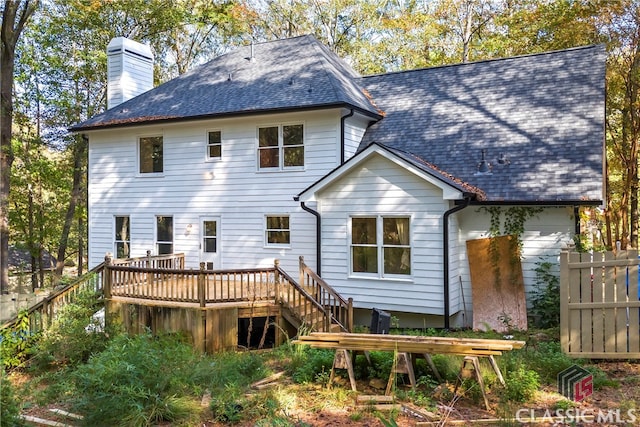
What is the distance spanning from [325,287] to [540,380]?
5348 mm

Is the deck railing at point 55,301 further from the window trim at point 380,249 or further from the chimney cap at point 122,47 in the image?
the chimney cap at point 122,47

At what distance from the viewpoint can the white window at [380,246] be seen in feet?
38.3

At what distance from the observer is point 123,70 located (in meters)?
18.3

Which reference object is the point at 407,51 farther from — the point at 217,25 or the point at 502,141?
the point at 502,141

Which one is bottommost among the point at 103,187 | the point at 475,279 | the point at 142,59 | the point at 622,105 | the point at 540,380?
the point at 540,380

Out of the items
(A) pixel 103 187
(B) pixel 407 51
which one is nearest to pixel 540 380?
(A) pixel 103 187

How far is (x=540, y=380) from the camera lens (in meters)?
6.65

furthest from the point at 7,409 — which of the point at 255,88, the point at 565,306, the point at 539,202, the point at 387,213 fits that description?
the point at 255,88

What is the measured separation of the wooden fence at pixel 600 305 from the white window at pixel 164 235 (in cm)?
1158

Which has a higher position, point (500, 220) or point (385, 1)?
point (385, 1)

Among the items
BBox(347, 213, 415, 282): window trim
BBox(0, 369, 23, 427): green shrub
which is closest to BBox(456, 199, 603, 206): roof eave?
BBox(347, 213, 415, 282): window trim

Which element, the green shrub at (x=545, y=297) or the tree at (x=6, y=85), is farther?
the tree at (x=6, y=85)

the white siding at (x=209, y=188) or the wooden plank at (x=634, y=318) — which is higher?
the white siding at (x=209, y=188)

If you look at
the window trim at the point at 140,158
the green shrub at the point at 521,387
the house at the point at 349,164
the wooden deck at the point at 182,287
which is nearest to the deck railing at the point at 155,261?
the house at the point at 349,164
